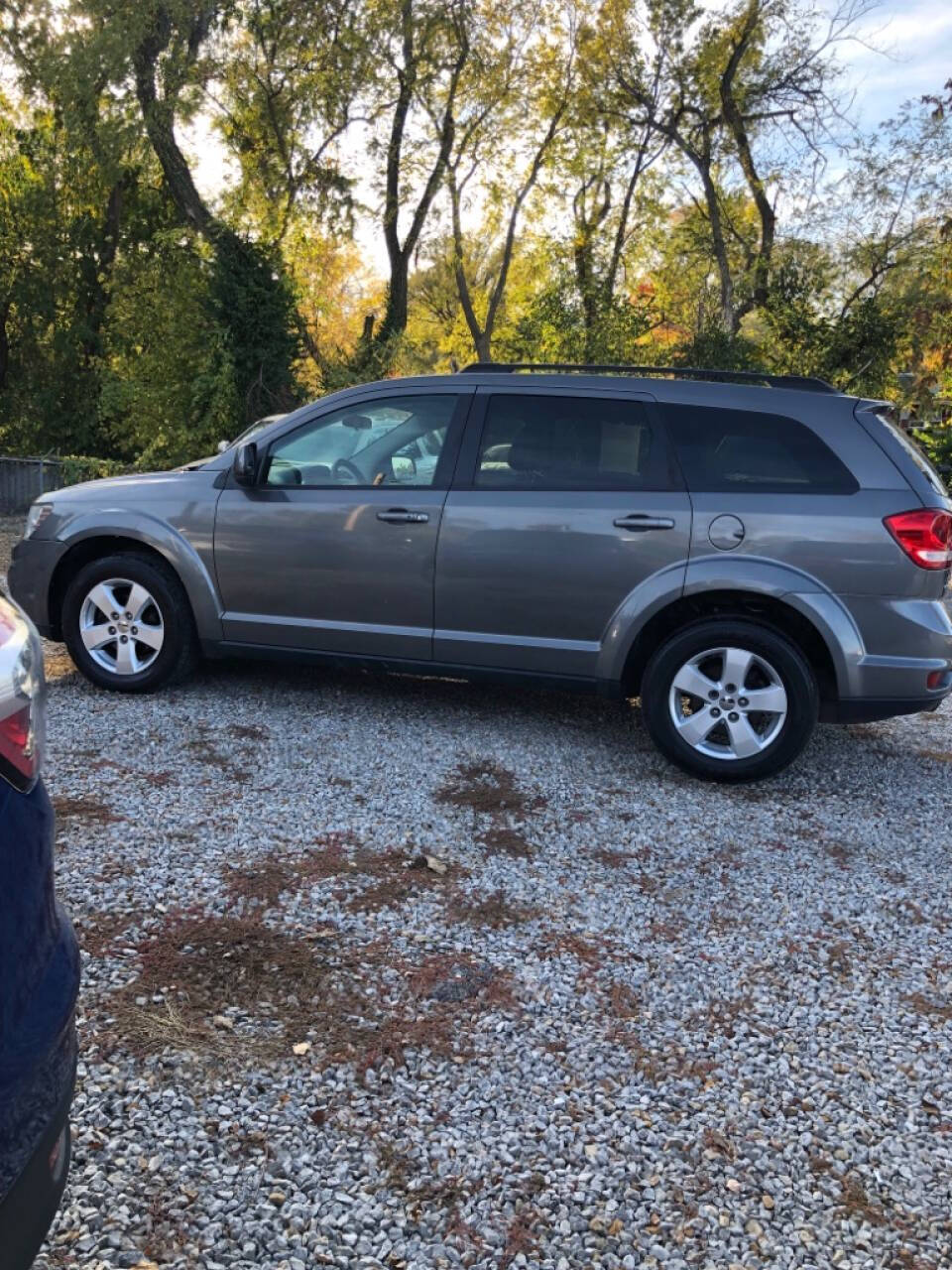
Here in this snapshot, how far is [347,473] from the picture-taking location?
4.95 meters

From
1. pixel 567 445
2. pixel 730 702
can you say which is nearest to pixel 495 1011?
pixel 730 702

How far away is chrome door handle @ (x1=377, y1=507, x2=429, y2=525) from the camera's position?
471 cm

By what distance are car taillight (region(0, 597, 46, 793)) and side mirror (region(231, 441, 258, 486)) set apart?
11.1 ft

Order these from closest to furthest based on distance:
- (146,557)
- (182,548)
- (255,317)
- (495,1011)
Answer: (495,1011) < (182,548) < (146,557) < (255,317)

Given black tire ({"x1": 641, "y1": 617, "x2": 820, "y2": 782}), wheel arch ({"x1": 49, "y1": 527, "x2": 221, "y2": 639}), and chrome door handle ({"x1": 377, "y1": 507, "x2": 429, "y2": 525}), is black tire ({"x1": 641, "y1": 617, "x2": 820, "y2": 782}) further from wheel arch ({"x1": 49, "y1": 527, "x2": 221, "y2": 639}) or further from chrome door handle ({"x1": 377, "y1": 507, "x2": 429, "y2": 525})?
wheel arch ({"x1": 49, "y1": 527, "x2": 221, "y2": 639})

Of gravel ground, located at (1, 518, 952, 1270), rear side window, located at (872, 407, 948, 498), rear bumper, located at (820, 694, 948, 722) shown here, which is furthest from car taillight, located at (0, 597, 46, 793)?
rear side window, located at (872, 407, 948, 498)

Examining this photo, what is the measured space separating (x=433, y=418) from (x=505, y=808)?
2060 mm

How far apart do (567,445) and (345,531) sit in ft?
3.95

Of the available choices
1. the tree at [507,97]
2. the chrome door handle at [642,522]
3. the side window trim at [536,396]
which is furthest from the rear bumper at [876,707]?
the tree at [507,97]

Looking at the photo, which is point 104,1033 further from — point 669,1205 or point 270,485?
point 270,485

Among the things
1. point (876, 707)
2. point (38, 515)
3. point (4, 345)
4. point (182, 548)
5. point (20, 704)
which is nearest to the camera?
point (20, 704)

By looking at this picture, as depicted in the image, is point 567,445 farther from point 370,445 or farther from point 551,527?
point 370,445

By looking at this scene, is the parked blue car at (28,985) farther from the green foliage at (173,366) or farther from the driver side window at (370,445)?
the green foliage at (173,366)

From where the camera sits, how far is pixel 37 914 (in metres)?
1.51
